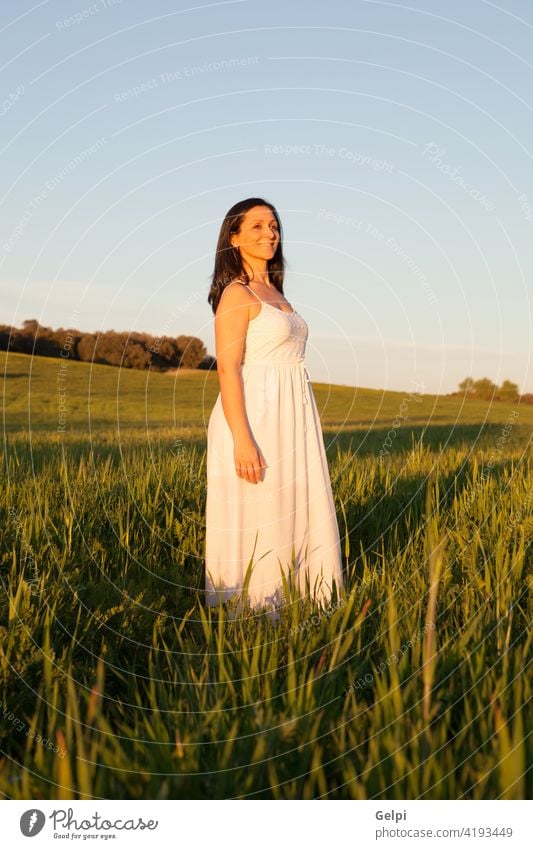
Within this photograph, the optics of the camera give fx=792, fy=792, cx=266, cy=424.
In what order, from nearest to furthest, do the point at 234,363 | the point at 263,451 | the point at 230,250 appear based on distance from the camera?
1. the point at 234,363
2. the point at 263,451
3. the point at 230,250

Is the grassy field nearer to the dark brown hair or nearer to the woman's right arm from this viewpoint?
the woman's right arm

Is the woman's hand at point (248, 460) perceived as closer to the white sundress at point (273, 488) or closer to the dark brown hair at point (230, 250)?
the white sundress at point (273, 488)

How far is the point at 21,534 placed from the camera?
15.7 feet

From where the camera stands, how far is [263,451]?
15.4 ft

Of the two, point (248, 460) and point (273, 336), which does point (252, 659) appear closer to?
point (248, 460)

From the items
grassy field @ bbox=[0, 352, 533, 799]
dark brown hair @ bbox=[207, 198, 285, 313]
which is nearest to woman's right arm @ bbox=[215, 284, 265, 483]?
dark brown hair @ bbox=[207, 198, 285, 313]

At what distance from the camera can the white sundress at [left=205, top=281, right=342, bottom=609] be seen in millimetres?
4680

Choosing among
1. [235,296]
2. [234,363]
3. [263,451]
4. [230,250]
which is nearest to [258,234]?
[230,250]

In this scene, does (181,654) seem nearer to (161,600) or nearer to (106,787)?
(161,600)

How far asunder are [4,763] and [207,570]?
6.65 feet

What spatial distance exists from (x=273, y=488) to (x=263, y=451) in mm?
231

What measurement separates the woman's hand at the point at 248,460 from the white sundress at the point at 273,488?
7 centimetres

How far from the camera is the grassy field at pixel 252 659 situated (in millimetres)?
2320
